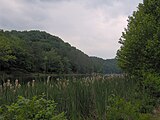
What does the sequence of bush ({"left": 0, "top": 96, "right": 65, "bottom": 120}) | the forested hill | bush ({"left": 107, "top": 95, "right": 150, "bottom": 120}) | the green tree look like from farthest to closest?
the forested hill < the green tree < bush ({"left": 107, "top": 95, "right": 150, "bottom": 120}) < bush ({"left": 0, "top": 96, "right": 65, "bottom": 120})

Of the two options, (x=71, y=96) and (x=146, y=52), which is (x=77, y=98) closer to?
(x=71, y=96)

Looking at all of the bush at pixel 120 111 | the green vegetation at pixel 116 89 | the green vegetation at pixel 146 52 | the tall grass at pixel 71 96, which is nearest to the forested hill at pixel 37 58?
the green vegetation at pixel 146 52

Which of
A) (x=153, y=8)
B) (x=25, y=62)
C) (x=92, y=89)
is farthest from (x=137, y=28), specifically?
(x=25, y=62)

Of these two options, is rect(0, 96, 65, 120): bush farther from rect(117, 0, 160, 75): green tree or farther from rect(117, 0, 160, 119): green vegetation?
rect(117, 0, 160, 75): green tree

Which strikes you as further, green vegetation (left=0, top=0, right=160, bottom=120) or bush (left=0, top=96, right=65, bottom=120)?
green vegetation (left=0, top=0, right=160, bottom=120)

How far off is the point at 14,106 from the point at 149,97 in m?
7.83

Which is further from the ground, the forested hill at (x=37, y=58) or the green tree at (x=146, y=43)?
the forested hill at (x=37, y=58)

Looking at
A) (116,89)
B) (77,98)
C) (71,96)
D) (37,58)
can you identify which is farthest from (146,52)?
(37,58)

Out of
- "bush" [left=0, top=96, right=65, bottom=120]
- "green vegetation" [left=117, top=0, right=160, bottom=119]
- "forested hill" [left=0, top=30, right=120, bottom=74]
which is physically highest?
"forested hill" [left=0, top=30, right=120, bottom=74]

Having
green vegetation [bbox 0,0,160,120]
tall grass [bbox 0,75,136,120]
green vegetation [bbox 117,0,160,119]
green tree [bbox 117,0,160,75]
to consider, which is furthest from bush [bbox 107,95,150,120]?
green tree [bbox 117,0,160,75]

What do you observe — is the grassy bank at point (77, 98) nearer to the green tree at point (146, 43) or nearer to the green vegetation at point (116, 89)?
the green vegetation at point (116, 89)

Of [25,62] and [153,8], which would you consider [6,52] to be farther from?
[153,8]

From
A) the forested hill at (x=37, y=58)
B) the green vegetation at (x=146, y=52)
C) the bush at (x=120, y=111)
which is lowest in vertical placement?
the bush at (x=120, y=111)

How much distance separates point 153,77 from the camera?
12164mm
